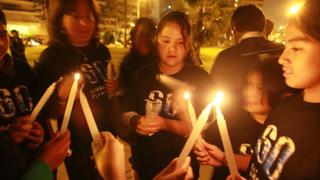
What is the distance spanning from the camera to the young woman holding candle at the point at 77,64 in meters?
2.95

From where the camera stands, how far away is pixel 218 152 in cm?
206

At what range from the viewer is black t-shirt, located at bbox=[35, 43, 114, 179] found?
292cm

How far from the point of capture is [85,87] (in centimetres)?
304

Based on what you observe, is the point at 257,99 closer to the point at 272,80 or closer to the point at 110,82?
the point at 272,80

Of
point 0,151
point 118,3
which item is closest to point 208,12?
point 0,151

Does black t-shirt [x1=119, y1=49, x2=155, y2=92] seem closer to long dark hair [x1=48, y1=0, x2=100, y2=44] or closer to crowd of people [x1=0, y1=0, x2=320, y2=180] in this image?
crowd of people [x1=0, y1=0, x2=320, y2=180]

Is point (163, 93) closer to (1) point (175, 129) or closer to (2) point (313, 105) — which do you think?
(1) point (175, 129)

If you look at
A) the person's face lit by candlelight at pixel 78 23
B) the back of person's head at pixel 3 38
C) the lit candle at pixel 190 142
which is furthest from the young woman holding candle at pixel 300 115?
the back of person's head at pixel 3 38

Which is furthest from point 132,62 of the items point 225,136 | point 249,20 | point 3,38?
point 225,136

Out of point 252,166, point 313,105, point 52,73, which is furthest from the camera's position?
point 52,73

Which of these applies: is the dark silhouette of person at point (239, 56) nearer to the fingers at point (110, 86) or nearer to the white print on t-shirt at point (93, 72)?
the fingers at point (110, 86)

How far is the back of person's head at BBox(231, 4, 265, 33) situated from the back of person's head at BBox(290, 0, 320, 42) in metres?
2.17

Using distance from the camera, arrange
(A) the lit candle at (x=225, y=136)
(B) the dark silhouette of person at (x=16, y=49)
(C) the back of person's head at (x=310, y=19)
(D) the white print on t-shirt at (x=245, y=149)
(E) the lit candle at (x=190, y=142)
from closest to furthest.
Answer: (E) the lit candle at (x=190, y=142)
(A) the lit candle at (x=225, y=136)
(C) the back of person's head at (x=310, y=19)
(D) the white print on t-shirt at (x=245, y=149)
(B) the dark silhouette of person at (x=16, y=49)

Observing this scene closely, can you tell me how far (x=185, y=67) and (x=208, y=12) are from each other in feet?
83.3
